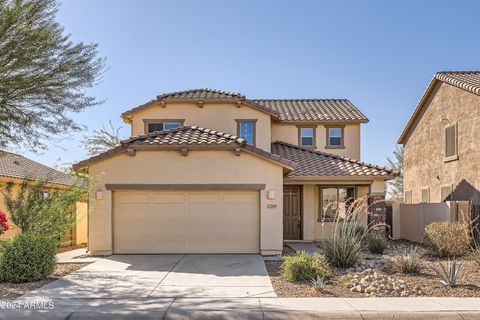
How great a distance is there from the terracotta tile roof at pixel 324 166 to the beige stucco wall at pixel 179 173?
2469mm

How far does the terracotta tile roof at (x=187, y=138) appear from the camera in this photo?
14.4 m

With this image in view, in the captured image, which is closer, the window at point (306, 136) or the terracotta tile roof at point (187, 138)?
the terracotta tile roof at point (187, 138)

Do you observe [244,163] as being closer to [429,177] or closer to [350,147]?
[350,147]

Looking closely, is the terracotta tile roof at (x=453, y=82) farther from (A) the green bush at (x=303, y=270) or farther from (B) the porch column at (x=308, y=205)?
(A) the green bush at (x=303, y=270)

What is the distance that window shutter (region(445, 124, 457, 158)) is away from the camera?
1969 centimetres

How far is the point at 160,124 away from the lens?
19.6 m

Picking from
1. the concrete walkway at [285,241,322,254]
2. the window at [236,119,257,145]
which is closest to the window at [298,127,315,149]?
the window at [236,119,257,145]

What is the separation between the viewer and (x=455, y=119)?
64.4 ft

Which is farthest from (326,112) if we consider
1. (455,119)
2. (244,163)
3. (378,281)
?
(378,281)

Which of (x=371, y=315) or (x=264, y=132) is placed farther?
(x=264, y=132)

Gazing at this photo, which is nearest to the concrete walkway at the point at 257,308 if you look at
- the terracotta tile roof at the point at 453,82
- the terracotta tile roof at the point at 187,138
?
the terracotta tile roof at the point at 187,138

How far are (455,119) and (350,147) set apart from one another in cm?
498

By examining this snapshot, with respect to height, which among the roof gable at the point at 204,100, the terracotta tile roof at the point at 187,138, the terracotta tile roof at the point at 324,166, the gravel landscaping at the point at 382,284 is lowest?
the gravel landscaping at the point at 382,284

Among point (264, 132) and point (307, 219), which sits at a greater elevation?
point (264, 132)
